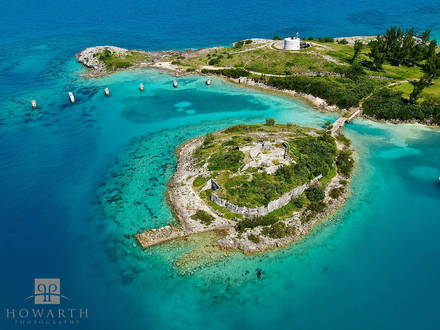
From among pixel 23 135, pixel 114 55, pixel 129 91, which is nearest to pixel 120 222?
pixel 23 135

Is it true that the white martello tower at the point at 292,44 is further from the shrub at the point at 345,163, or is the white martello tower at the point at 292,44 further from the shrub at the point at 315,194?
the shrub at the point at 315,194

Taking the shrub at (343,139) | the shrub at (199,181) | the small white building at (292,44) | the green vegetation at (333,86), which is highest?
the small white building at (292,44)

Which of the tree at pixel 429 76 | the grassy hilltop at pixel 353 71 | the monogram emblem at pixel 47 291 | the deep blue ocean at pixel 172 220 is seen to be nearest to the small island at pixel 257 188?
the deep blue ocean at pixel 172 220

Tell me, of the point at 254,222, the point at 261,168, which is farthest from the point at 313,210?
the point at 261,168

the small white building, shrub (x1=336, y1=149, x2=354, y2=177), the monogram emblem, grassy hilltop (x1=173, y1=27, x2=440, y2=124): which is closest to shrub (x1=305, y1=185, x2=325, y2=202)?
shrub (x1=336, y1=149, x2=354, y2=177)

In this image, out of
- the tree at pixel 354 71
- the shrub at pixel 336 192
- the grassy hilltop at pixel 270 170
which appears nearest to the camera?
the grassy hilltop at pixel 270 170

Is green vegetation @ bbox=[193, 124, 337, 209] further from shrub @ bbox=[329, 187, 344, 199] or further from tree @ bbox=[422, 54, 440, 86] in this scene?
tree @ bbox=[422, 54, 440, 86]

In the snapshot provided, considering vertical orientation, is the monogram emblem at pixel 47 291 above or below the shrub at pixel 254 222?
below

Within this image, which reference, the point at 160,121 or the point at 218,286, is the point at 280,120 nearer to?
the point at 160,121
